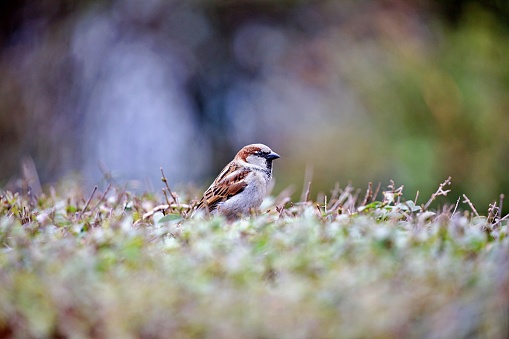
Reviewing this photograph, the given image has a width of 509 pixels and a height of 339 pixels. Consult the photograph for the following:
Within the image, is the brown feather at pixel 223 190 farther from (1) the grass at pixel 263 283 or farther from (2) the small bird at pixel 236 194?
(1) the grass at pixel 263 283

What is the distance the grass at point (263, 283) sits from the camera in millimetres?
2174

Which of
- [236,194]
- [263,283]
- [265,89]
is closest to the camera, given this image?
[263,283]

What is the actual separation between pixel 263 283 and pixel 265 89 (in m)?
7.80

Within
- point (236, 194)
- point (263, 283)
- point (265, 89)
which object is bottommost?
point (263, 283)

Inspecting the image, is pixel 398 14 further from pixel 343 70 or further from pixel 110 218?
pixel 110 218

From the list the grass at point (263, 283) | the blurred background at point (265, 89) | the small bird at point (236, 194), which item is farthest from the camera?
the blurred background at point (265, 89)

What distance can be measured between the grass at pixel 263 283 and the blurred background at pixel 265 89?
19.3 feet

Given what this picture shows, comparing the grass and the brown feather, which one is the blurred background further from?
the grass

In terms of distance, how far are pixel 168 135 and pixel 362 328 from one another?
299 inches

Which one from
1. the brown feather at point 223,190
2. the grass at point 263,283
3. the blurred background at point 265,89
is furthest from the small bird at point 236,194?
the blurred background at point 265,89

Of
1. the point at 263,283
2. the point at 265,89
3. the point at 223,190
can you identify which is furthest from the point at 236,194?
the point at 265,89

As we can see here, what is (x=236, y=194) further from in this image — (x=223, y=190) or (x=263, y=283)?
(x=263, y=283)

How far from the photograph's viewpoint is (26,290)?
7.62 feet

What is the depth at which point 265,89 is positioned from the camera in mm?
10156
